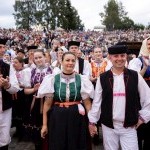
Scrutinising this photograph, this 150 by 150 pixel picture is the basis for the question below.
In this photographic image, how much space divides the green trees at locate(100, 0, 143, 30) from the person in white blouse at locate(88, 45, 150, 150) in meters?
95.9

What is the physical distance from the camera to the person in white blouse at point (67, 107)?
4895 mm

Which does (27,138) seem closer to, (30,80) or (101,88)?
(30,80)

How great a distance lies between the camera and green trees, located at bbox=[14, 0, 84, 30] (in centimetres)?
8531

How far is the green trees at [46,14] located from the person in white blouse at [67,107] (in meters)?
79.5

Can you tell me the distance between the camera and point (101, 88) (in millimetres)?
4871

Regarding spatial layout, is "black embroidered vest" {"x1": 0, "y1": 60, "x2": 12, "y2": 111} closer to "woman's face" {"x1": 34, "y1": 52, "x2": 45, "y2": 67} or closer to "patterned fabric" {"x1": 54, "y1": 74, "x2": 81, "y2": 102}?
"woman's face" {"x1": 34, "y1": 52, "x2": 45, "y2": 67}

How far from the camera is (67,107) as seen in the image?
492 cm

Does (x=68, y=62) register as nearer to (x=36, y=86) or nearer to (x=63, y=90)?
(x=63, y=90)

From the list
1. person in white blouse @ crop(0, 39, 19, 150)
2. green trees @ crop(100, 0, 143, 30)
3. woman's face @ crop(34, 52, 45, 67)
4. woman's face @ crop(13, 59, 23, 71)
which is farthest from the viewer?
green trees @ crop(100, 0, 143, 30)

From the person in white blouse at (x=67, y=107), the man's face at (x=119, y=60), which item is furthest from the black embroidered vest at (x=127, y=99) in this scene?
the person in white blouse at (x=67, y=107)

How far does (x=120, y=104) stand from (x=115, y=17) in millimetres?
98811

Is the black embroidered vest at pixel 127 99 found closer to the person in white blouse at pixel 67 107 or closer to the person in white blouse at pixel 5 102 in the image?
the person in white blouse at pixel 67 107

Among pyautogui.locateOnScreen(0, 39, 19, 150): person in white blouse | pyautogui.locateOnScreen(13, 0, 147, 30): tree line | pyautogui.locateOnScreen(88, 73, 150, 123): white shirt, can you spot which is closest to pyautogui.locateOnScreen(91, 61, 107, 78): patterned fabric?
pyautogui.locateOnScreen(0, 39, 19, 150): person in white blouse

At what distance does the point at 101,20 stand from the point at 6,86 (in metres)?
102
